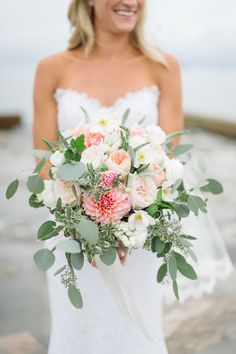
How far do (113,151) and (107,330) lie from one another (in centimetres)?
93

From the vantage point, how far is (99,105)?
3.03 m

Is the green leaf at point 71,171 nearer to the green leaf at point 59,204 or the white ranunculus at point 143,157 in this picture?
the green leaf at point 59,204

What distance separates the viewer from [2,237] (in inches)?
216

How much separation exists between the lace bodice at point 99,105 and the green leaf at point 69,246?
91cm

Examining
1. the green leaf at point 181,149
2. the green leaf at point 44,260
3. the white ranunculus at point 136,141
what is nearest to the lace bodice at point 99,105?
the green leaf at point 181,149

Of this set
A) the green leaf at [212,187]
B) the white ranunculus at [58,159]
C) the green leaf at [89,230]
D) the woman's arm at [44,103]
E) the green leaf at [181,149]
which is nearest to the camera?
the green leaf at [89,230]

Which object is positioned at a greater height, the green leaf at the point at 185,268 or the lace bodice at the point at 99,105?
the lace bodice at the point at 99,105

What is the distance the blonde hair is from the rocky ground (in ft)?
5.23

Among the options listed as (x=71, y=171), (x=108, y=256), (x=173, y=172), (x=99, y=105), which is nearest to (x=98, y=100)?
(x=99, y=105)

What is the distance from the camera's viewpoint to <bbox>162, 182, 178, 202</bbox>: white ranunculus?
2305 mm

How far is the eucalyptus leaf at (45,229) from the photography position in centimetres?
232

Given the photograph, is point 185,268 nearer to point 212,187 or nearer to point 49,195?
point 212,187

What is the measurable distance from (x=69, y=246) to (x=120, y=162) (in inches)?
13.4

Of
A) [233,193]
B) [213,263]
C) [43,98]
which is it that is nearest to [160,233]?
[43,98]
